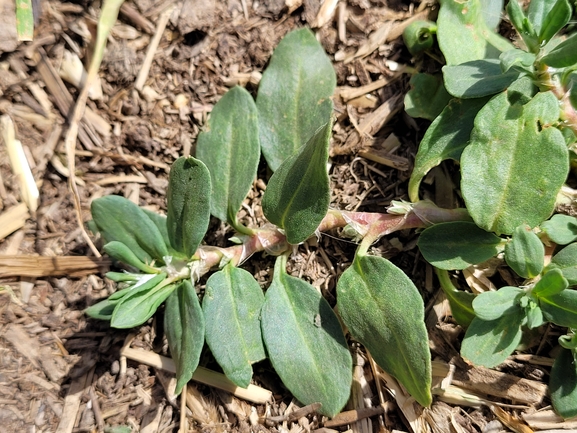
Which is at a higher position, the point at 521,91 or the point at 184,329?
the point at 521,91

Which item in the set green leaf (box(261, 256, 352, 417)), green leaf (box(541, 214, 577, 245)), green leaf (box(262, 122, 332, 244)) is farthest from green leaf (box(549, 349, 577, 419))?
Result: green leaf (box(262, 122, 332, 244))

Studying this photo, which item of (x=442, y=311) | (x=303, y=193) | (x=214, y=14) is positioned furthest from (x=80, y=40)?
(x=442, y=311)

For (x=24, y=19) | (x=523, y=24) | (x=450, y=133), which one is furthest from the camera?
(x=24, y=19)

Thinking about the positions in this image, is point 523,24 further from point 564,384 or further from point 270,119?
point 564,384

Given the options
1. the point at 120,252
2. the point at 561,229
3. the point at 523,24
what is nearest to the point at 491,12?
the point at 523,24

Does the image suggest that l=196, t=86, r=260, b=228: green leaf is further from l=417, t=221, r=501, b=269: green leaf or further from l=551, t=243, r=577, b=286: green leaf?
l=551, t=243, r=577, b=286: green leaf

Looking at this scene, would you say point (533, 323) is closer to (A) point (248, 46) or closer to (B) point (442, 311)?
(B) point (442, 311)

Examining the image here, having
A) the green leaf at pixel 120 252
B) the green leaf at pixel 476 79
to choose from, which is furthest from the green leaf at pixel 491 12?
the green leaf at pixel 120 252
